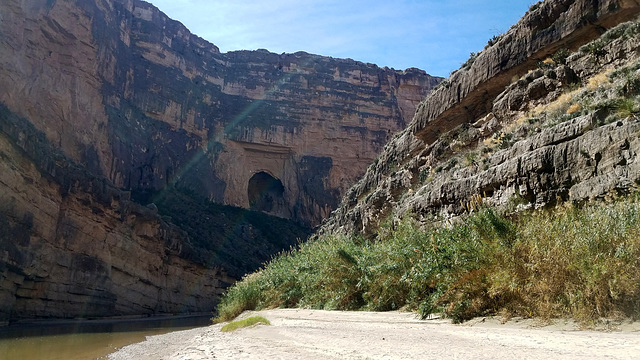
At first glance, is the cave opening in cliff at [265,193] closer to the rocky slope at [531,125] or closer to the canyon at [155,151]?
the canyon at [155,151]

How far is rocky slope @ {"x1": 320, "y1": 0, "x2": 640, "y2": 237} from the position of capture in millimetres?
7938

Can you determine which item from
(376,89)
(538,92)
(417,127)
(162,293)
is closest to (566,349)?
(538,92)

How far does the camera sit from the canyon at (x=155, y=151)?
25.8m

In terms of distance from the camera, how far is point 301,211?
2445 inches

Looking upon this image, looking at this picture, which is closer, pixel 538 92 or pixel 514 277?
pixel 514 277

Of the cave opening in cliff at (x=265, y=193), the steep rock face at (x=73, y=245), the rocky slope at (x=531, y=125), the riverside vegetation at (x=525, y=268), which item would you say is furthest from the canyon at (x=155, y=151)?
the riverside vegetation at (x=525, y=268)

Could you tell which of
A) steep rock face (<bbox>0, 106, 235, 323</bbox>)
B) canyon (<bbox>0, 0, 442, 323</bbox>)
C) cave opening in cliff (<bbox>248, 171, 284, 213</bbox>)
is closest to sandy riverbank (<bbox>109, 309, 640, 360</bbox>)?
steep rock face (<bbox>0, 106, 235, 323</bbox>)

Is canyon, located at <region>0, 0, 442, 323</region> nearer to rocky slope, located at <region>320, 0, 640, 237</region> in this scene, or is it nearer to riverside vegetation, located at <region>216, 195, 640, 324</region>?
rocky slope, located at <region>320, 0, 640, 237</region>

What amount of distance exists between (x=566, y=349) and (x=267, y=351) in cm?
344

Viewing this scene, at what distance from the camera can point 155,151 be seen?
50188mm

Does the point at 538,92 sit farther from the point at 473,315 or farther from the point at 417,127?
the point at 473,315

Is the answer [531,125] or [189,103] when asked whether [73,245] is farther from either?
[189,103]

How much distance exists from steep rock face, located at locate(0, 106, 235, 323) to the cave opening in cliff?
26.3 metres

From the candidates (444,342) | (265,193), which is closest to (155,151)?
(265,193)
